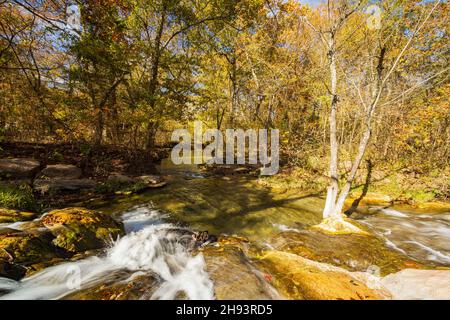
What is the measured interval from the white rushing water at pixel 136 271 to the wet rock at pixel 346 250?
8.11 feet

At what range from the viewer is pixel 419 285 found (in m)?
3.34

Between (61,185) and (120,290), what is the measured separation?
7.38 metres

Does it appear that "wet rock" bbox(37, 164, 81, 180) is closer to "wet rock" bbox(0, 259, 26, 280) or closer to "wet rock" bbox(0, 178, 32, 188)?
"wet rock" bbox(0, 178, 32, 188)

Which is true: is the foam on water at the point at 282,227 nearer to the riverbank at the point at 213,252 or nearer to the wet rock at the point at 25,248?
the riverbank at the point at 213,252

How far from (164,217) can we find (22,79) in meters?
10.2

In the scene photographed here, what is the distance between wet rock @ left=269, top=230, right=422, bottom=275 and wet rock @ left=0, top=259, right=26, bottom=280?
491 centimetres

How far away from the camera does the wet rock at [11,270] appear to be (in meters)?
3.38

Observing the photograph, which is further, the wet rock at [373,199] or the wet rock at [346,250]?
the wet rock at [373,199]

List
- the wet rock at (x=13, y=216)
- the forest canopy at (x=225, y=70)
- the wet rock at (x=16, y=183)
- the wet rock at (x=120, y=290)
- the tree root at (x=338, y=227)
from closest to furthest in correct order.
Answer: the wet rock at (x=120, y=290)
the wet rock at (x=13, y=216)
the tree root at (x=338, y=227)
the forest canopy at (x=225, y=70)
the wet rock at (x=16, y=183)

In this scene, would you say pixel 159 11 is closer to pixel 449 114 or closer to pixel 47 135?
pixel 47 135

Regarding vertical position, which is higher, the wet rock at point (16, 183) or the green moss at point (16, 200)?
the wet rock at point (16, 183)

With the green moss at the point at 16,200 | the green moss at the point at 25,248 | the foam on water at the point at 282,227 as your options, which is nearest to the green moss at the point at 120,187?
the green moss at the point at 16,200

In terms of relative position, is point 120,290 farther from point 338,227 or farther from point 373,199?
point 373,199

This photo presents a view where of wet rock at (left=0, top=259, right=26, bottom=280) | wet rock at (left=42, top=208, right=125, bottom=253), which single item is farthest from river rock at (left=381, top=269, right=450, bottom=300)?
wet rock at (left=0, top=259, right=26, bottom=280)
